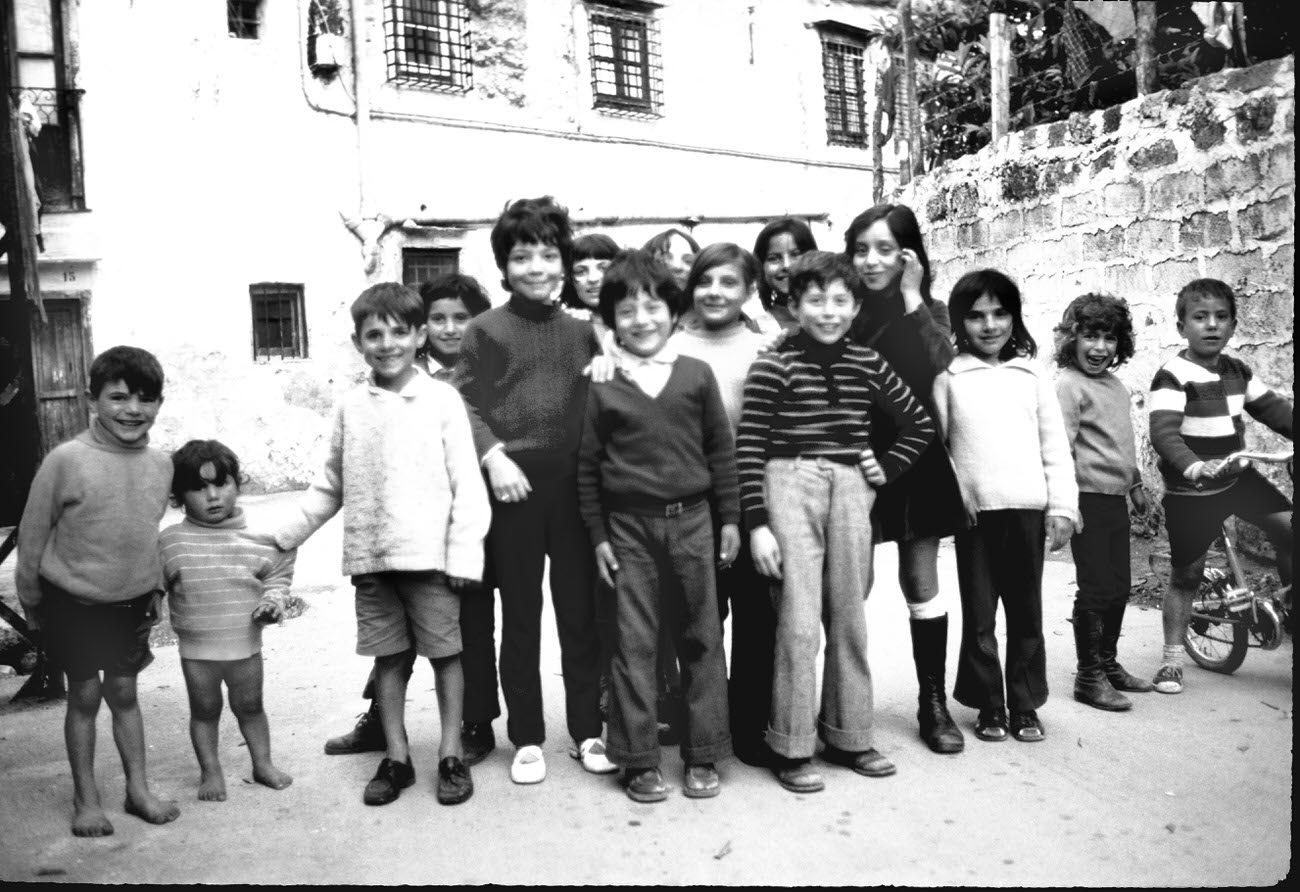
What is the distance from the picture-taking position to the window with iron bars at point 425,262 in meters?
10.4

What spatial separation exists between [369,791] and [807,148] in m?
7.13

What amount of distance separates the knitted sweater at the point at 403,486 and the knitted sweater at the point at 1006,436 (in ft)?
4.85

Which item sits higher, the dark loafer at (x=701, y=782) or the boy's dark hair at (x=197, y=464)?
the boy's dark hair at (x=197, y=464)

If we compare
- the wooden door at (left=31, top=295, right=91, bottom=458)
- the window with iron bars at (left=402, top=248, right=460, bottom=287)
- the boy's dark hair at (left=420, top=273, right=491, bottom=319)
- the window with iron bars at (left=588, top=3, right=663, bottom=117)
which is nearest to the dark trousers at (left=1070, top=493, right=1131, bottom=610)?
the boy's dark hair at (left=420, top=273, right=491, bottom=319)

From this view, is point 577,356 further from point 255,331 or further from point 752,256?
point 255,331

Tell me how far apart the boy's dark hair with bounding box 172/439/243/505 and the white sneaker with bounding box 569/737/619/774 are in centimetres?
126

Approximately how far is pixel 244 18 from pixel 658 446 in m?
7.98

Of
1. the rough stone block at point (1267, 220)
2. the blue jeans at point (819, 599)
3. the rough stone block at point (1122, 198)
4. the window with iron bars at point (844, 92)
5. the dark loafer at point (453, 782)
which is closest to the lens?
the dark loafer at point (453, 782)

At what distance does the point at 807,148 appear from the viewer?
883 cm

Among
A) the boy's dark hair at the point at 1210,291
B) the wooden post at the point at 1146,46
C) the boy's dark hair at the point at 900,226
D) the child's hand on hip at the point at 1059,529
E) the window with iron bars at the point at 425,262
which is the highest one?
the wooden post at the point at 1146,46

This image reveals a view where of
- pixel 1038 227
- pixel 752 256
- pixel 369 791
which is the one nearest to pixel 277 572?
pixel 369 791

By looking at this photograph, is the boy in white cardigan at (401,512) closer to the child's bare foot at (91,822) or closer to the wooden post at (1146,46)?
the child's bare foot at (91,822)

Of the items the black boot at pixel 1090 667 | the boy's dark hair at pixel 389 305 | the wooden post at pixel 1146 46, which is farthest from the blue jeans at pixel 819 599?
the wooden post at pixel 1146 46

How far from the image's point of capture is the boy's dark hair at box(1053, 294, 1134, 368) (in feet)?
12.1
